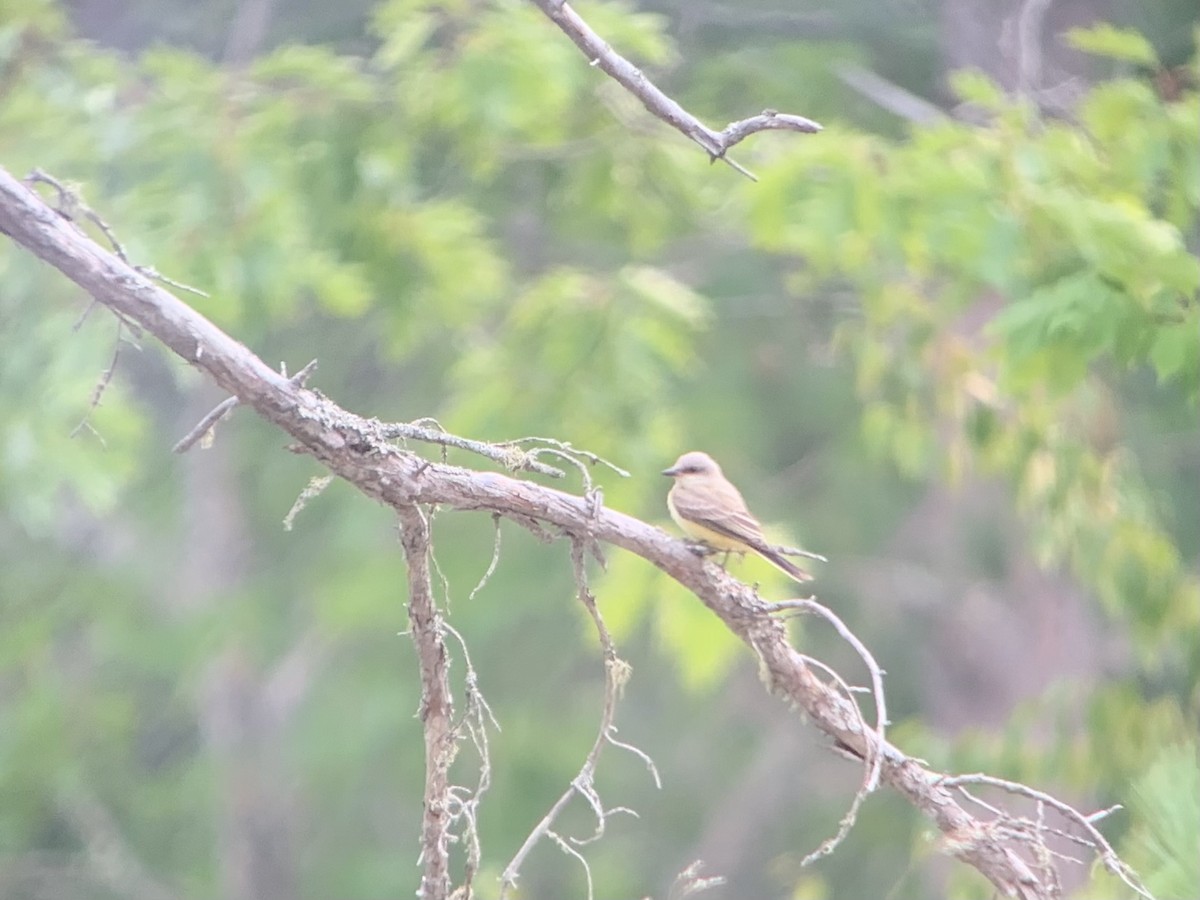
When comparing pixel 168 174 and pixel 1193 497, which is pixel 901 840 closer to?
pixel 1193 497

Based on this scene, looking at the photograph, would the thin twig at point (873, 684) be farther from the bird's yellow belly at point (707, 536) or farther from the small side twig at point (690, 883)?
the bird's yellow belly at point (707, 536)

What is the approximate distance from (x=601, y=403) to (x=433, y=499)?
355 cm

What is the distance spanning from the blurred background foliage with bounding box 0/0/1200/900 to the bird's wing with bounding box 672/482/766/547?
546 mm

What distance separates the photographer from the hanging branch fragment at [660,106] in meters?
2.50

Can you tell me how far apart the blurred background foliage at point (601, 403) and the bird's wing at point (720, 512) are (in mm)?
546

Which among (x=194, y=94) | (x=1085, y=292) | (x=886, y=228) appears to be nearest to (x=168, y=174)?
(x=194, y=94)

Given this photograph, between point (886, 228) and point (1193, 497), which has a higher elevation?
point (886, 228)

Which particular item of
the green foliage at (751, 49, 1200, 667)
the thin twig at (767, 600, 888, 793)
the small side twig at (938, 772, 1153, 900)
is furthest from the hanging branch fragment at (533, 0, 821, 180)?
the green foliage at (751, 49, 1200, 667)

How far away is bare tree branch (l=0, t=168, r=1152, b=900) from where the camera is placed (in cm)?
239

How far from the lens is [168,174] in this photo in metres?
5.83

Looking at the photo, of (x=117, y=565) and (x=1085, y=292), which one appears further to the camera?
(x=117, y=565)

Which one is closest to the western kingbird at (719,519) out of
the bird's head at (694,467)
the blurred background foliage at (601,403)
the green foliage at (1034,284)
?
the bird's head at (694,467)

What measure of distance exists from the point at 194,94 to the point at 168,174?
0.34m

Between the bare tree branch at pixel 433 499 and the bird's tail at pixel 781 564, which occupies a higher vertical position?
the bare tree branch at pixel 433 499
